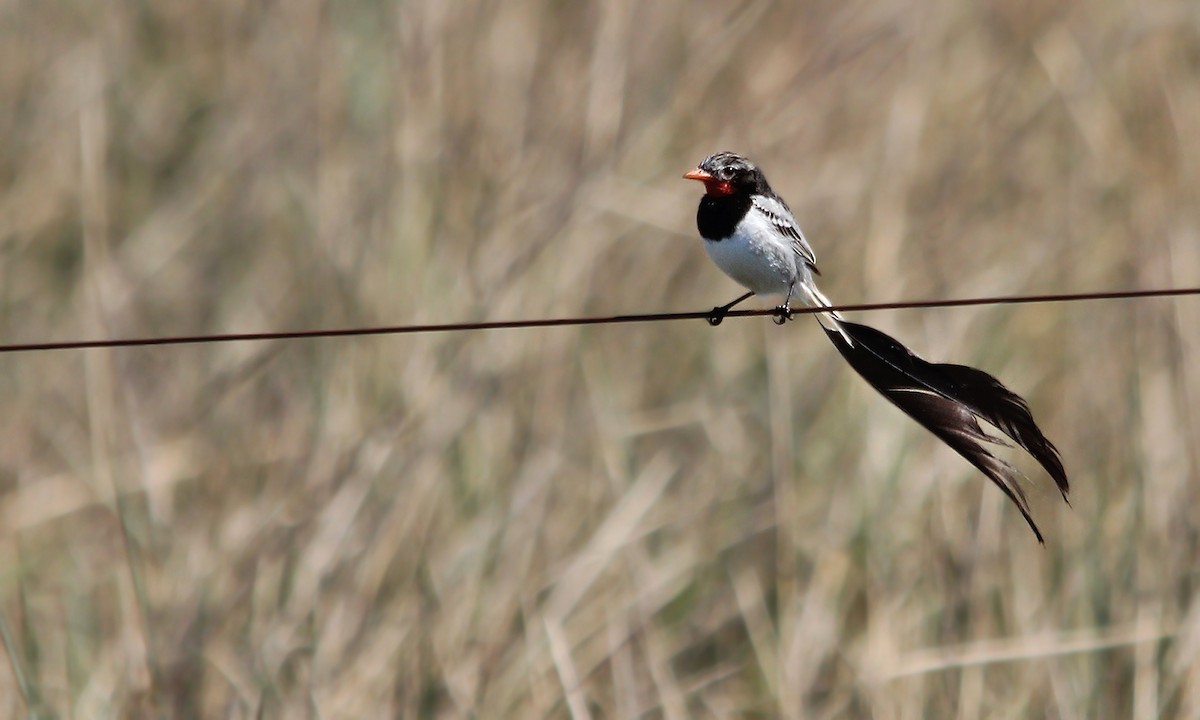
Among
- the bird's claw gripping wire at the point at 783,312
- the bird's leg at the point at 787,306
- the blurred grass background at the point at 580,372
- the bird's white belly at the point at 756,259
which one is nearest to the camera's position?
the bird's claw gripping wire at the point at 783,312

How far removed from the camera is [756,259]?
3869mm

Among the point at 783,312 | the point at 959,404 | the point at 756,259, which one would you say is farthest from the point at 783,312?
Result: the point at 959,404

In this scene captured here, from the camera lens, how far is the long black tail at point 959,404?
2836 millimetres

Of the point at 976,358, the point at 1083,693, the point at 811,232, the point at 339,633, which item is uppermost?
the point at 811,232

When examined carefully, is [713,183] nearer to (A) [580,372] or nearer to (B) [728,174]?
(B) [728,174]

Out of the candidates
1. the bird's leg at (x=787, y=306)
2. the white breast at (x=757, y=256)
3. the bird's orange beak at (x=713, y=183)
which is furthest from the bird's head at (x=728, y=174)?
the bird's leg at (x=787, y=306)

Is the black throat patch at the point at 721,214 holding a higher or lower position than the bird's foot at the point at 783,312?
higher

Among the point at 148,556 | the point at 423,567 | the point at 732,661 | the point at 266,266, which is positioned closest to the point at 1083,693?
the point at 732,661

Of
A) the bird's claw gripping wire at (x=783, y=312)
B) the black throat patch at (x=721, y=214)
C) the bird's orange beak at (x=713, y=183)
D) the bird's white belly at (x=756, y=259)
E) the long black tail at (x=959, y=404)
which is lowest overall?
the long black tail at (x=959, y=404)

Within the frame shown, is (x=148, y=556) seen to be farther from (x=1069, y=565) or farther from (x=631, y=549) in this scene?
(x=1069, y=565)

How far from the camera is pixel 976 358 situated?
501 cm

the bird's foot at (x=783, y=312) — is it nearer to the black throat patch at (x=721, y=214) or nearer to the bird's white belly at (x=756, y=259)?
the bird's white belly at (x=756, y=259)

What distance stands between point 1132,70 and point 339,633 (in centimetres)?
367

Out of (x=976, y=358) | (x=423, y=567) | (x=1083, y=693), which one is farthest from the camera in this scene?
(x=976, y=358)
